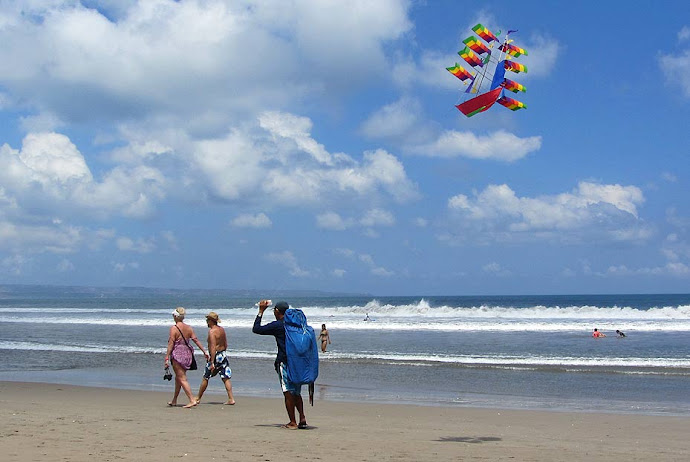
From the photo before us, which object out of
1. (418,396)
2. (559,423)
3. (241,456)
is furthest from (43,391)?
(559,423)

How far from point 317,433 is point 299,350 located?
987 millimetres

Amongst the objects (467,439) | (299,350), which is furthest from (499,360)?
(299,350)

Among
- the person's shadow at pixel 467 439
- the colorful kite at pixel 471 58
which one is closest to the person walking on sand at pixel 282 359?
the person's shadow at pixel 467 439

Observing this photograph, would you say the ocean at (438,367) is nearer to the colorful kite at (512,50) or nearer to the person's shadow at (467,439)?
the person's shadow at (467,439)

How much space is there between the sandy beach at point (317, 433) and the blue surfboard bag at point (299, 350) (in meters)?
0.67

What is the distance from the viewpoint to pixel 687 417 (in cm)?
1010

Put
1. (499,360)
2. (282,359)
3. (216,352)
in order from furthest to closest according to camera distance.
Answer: (499,360) → (216,352) → (282,359)

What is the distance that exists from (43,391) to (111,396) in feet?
5.04

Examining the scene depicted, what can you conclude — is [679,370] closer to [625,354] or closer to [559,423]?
[625,354]

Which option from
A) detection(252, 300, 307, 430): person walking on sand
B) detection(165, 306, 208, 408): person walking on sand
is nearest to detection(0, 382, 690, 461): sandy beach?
detection(252, 300, 307, 430): person walking on sand

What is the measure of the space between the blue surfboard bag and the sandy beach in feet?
2.19

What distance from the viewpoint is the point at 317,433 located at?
25.5 ft

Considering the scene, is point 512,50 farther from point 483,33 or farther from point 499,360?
point 499,360

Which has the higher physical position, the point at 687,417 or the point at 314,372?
the point at 314,372
